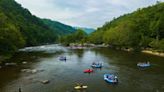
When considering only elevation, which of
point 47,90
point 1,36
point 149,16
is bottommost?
point 47,90

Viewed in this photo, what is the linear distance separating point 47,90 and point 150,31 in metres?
105

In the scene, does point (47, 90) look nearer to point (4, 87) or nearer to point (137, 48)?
point (4, 87)

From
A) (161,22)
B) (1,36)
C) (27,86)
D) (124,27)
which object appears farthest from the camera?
(124,27)

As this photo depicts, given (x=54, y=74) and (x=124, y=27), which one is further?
(x=124, y=27)

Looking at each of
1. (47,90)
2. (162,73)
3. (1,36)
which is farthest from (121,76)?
(1,36)

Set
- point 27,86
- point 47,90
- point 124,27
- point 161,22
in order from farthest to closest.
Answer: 1. point 124,27
2. point 161,22
3. point 27,86
4. point 47,90

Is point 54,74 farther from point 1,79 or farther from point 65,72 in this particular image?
point 1,79

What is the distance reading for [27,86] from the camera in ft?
169

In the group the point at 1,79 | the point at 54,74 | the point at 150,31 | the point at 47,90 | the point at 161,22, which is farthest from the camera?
the point at 150,31

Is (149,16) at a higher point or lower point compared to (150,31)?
higher

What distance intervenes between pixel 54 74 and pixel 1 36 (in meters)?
35.2

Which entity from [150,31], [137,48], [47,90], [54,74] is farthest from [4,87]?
[150,31]

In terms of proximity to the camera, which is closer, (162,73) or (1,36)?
(162,73)

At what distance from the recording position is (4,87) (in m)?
51.3
